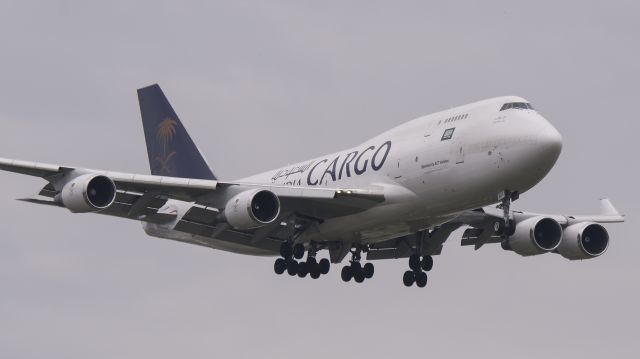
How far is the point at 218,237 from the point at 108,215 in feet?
15.3

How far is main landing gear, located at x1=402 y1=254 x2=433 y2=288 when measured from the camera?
60812mm

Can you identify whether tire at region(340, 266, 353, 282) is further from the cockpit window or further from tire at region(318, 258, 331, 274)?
the cockpit window

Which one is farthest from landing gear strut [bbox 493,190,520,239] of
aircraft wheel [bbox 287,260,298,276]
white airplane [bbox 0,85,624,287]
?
aircraft wheel [bbox 287,260,298,276]

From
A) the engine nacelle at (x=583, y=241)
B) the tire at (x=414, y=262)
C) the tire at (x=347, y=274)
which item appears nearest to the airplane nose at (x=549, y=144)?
the engine nacelle at (x=583, y=241)

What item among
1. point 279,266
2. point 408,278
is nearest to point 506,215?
point 408,278

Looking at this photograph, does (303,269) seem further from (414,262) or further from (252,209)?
(252,209)

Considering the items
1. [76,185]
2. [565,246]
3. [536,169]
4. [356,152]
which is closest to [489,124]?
[536,169]

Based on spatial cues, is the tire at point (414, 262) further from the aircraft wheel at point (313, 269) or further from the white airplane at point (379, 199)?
the aircraft wheel at point (313, 269)

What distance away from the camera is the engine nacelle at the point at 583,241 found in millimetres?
60406

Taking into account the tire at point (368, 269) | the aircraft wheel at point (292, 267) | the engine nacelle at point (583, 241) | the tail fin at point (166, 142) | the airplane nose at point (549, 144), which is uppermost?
the tail fin at point (166, 142)

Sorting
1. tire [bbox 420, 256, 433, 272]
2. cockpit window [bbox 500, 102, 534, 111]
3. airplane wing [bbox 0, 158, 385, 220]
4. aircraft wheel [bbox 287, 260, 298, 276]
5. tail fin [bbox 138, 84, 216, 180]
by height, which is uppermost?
tail fin [bbox 138, 84, 216, 180]

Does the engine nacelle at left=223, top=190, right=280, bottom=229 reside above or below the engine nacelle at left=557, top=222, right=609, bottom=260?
below

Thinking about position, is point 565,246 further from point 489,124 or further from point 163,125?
point 163,125

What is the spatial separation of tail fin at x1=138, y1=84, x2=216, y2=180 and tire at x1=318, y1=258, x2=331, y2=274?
707cm
